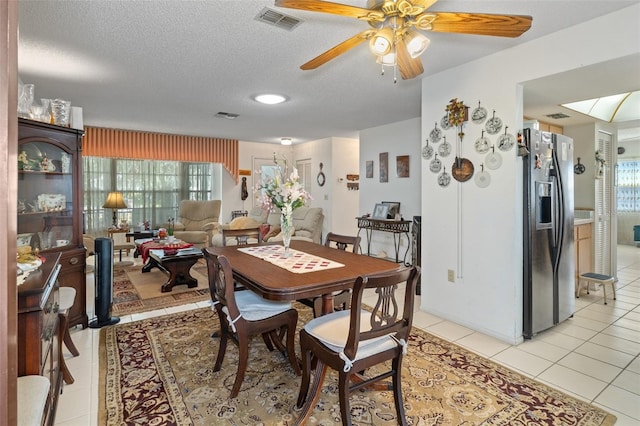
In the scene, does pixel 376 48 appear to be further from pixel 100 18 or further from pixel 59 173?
pixel 59 173

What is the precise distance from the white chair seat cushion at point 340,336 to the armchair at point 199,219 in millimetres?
4983

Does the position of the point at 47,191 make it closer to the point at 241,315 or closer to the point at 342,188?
the point at 241,315

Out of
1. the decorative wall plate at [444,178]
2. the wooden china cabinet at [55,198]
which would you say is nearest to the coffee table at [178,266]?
the wooden china cabinet at [55,198]

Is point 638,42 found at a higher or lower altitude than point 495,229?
higher

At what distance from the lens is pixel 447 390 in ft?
6.71

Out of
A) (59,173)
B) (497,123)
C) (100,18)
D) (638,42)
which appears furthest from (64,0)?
(638,42)

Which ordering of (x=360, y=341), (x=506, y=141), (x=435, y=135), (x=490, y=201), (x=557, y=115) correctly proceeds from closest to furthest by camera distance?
(x=360, y=341) → (x=506, y=141) → (x=490, y=201) → (x=435, y=135) → (x=557, y=115)

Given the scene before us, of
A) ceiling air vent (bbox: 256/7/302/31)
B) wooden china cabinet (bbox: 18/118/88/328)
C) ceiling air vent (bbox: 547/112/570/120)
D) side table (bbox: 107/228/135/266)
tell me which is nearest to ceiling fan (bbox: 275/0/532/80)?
ceiling air vent (bbox: 256/7/302/31)

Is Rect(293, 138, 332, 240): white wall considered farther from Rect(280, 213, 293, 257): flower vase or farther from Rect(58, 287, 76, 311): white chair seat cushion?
Rect(58, 287, 76, 311): white chair seat cushion

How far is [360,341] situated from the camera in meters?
1.55

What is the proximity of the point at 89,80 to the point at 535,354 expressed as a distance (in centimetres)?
482

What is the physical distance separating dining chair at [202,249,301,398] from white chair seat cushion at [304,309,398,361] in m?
0.32

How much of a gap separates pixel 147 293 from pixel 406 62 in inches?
147

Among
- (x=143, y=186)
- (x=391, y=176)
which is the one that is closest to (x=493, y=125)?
(x=391, y=176)
